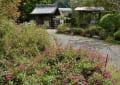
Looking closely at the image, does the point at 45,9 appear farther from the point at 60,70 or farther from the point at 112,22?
the point at 60,70

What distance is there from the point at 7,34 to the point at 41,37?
39.7 inches

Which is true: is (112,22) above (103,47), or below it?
above

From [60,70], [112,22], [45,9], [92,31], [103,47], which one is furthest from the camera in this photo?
[45,9]

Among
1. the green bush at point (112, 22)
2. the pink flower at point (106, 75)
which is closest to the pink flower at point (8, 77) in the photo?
the pink flower at point (106, 75)

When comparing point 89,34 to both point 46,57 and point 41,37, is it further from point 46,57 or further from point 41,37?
point 46,57

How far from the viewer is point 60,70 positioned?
2.39m

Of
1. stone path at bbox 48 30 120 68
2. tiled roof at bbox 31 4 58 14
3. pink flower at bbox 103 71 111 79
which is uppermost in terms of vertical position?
tiled roof at bbox 31 4 58 14

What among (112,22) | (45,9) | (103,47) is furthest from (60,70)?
(45,9)

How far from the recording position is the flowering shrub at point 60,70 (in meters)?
2.14

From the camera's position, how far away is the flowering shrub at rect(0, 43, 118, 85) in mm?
2145

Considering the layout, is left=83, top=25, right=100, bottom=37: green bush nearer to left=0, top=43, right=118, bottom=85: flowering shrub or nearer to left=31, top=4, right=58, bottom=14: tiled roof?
left=31, top=4, right=58, bottom=14: tiled roof

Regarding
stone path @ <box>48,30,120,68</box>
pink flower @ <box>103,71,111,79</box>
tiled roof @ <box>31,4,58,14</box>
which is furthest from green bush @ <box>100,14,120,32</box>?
tiled roof @ <box>31,4,58,14</box>

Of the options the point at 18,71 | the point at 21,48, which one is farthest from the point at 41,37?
the point at 18,71

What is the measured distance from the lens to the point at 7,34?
12.7 ft
